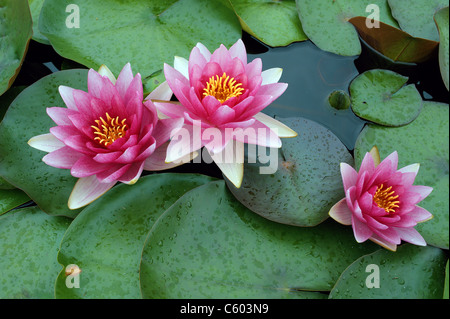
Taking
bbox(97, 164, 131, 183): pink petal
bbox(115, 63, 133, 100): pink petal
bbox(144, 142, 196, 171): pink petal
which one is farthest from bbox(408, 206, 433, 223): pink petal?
bbox(115, 63, 133, 100): pink petal

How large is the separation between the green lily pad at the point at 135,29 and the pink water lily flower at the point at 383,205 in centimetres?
96

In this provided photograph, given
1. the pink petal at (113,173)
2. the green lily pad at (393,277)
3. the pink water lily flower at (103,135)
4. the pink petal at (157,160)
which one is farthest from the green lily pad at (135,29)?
the green lily pad at (393,277)

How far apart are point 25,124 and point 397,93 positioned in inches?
72.2

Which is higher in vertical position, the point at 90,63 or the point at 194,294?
the point at 90,63

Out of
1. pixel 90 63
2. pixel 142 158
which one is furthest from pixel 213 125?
pixel 90 63

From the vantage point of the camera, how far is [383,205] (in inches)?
55.2

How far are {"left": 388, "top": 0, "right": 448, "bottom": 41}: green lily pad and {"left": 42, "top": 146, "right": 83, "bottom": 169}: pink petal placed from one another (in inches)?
→ 70.1

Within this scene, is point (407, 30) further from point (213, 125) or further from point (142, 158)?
point (142, 158)

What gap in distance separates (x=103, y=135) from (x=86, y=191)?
0.79 feet

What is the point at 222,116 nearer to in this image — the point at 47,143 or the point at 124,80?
the point at 124,80

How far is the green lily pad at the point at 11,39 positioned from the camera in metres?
1.59

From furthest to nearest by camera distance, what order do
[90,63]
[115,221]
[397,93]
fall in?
[397,93] → [90,63] → [115,221]

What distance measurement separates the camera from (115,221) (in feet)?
4.88

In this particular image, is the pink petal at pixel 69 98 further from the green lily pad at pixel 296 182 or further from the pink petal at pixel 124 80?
the green lily pad at pixel 296 182
